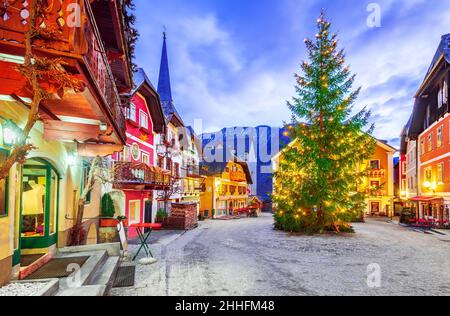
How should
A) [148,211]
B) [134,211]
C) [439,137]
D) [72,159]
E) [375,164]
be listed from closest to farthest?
[72,159] → [134,211] → [148,211] → [439,137] → [375,164]

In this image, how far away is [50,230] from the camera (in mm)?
8539

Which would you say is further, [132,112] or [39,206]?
[132,112]

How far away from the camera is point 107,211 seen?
1405 centimetres

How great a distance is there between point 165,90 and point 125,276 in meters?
23.3

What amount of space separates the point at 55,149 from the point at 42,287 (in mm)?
4261

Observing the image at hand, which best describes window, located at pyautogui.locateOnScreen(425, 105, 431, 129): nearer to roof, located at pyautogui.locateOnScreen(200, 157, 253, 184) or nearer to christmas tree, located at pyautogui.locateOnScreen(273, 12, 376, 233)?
christmas tree, located at pyautogui.locateOnScreen(273, 12, 376, 233)

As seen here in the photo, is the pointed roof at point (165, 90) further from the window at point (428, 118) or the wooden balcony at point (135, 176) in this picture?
the window at point (428, 118)

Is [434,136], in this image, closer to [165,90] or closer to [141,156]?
[165,90]

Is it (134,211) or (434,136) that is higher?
(434,136)

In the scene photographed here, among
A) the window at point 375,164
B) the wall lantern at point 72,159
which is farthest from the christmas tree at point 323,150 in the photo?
the window at point 375,164

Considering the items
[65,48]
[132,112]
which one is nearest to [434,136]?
[132,112]

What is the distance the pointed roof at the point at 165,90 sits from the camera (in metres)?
27.8

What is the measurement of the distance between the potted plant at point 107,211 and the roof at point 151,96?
6248mm
